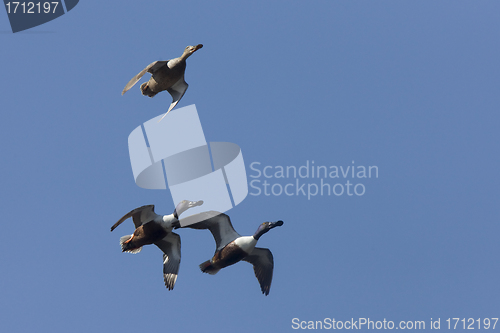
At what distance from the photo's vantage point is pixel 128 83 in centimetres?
1422

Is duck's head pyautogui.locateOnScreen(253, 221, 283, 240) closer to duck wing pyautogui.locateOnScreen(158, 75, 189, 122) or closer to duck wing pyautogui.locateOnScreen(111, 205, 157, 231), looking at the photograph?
duck wing pyautogui.locateOnScreen(111, 205, 157, 231)

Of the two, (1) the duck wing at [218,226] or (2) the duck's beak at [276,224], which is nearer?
(2) the duck's beak at [276,224]

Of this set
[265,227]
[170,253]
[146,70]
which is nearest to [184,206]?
[170,253]

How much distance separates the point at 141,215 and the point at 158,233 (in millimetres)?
540

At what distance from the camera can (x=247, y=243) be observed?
1513 cm

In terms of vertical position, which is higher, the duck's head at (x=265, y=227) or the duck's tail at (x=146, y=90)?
the duck's tail at (x=146, y=90)

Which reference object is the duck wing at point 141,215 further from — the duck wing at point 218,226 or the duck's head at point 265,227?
the duck's head at point 265,227

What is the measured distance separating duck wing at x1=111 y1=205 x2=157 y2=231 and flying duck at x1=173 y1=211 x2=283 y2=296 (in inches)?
23.0

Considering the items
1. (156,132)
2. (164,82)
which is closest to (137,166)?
(156,132)

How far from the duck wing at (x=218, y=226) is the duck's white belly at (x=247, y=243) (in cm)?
41

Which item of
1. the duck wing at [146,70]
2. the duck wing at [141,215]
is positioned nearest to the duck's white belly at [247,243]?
the duck wing at [141,215]

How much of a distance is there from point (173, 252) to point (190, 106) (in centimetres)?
343

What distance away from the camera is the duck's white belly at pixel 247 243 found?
15117 millimetres
